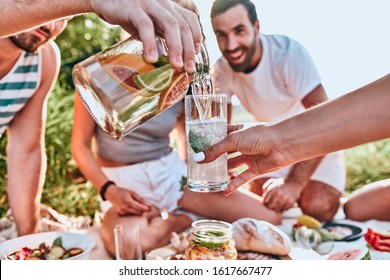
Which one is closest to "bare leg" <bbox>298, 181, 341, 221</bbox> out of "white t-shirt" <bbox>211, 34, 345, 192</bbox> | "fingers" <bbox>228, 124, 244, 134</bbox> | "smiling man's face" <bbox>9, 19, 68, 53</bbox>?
"white t-shirt" <bbox>211, 34, 345, 192</bbox>

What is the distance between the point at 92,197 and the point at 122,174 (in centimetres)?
69

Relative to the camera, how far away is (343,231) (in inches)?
75.3

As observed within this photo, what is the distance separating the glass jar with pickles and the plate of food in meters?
0.69

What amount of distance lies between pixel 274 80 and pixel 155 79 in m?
1.25

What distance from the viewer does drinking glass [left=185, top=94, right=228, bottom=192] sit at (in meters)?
1.05

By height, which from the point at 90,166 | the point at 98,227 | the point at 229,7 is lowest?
the point at 98,227

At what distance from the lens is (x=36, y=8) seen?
3.33 feet

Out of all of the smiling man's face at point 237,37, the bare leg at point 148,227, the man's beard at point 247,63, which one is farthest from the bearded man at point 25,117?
the man's beard at point 247,63

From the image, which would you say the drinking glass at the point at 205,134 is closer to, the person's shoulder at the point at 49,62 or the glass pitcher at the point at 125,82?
the glass pitcher at the point at 125,82

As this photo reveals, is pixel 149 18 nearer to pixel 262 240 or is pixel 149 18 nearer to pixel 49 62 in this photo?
pixel 262 240

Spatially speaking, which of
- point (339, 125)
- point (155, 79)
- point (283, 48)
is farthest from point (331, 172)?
point (155, 79)

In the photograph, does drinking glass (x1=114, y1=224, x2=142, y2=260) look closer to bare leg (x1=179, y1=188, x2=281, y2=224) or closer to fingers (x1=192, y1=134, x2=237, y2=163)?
bare leg (x1=179, y1=188, x2=281, y2=224)

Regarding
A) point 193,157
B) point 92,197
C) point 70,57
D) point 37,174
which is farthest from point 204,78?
point 70,57

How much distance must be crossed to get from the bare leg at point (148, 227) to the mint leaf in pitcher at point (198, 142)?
2.76ft
